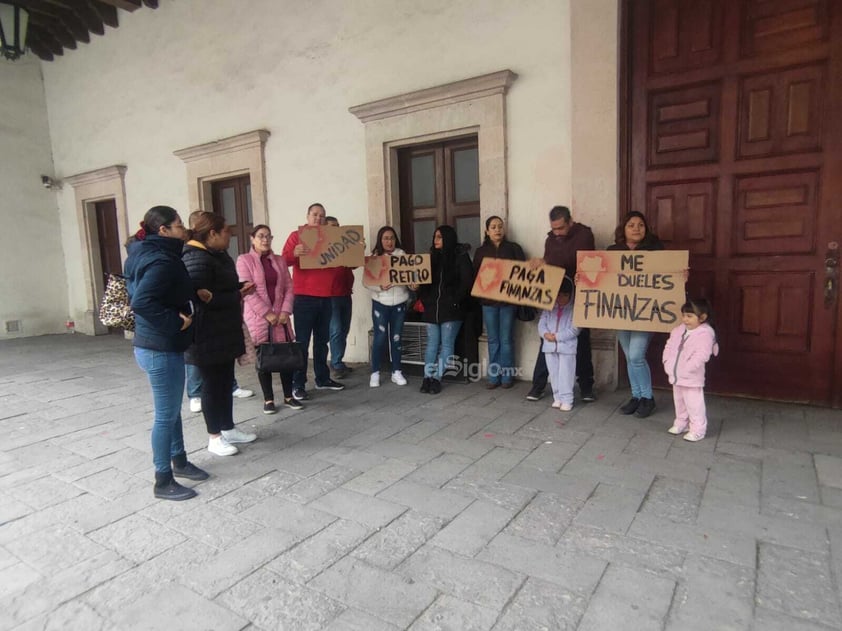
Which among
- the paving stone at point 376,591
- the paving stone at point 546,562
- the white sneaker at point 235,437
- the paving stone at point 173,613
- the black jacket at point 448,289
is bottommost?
the paving stone at point 546,562

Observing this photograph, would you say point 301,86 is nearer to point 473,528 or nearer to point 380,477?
point 380,477

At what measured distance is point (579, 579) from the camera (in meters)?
2.23

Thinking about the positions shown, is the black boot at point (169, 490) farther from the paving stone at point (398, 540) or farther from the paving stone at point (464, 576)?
the paving stone at point (464, 576)

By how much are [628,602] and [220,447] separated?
8.86 ft

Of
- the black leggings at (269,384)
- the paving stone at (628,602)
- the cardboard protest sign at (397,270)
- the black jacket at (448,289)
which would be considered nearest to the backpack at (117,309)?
the black leggings at (269,384)

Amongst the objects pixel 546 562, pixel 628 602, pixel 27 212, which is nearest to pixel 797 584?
pixel 628 602

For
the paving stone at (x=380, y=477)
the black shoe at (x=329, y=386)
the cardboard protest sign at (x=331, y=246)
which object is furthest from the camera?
the black shoe at (x=329, y=386)

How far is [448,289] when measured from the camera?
5152 mm

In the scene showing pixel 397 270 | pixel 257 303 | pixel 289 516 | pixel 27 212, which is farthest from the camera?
pixel 27 212

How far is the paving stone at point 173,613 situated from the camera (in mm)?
2029

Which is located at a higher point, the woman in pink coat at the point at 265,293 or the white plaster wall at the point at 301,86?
the white plaster wall at the point at 301,86

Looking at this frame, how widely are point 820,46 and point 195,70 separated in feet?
23.8

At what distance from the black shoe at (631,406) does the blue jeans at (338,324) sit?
2852 millimetres

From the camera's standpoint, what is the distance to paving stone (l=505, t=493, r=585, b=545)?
8.48ft
